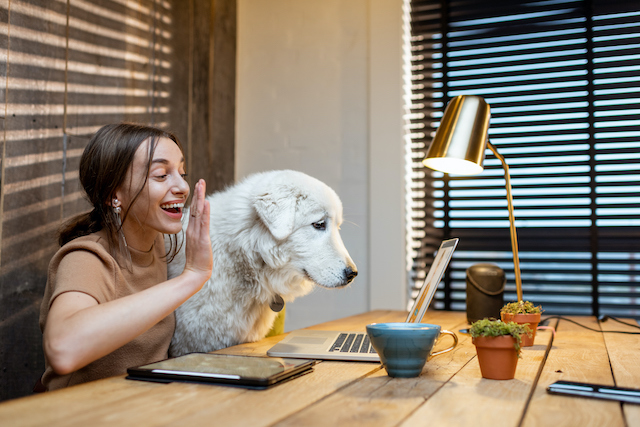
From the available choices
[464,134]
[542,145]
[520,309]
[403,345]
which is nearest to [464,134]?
[464,134]

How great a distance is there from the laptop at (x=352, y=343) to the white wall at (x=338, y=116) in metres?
1.67

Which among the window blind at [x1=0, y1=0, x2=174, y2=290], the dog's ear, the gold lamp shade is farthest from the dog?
the window blind at [x1=0, y1=0, x2=174, y2=290]

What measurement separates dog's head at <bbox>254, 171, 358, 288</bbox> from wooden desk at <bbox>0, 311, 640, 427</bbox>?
0.55 m

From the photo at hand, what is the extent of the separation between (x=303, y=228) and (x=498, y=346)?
833mm

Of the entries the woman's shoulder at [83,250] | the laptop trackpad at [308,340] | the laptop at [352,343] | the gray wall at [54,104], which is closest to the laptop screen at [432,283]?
the laptop at [352,343]

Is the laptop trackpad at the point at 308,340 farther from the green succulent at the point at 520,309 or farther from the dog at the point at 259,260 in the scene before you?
the green succulent at the point at 520,309

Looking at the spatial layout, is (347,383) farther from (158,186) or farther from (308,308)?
(308,308)

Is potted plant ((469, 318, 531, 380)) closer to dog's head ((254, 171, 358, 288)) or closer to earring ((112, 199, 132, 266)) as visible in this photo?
dog's head ((254, 171, 358, 288))

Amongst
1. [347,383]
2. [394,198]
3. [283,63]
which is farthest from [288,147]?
[347,383]

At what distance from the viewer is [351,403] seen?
31.2 inches

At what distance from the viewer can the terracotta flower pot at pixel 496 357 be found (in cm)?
93

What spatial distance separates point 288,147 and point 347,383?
249cm

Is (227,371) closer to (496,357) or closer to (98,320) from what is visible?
(98,320)

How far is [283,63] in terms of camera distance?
10.9 ft
